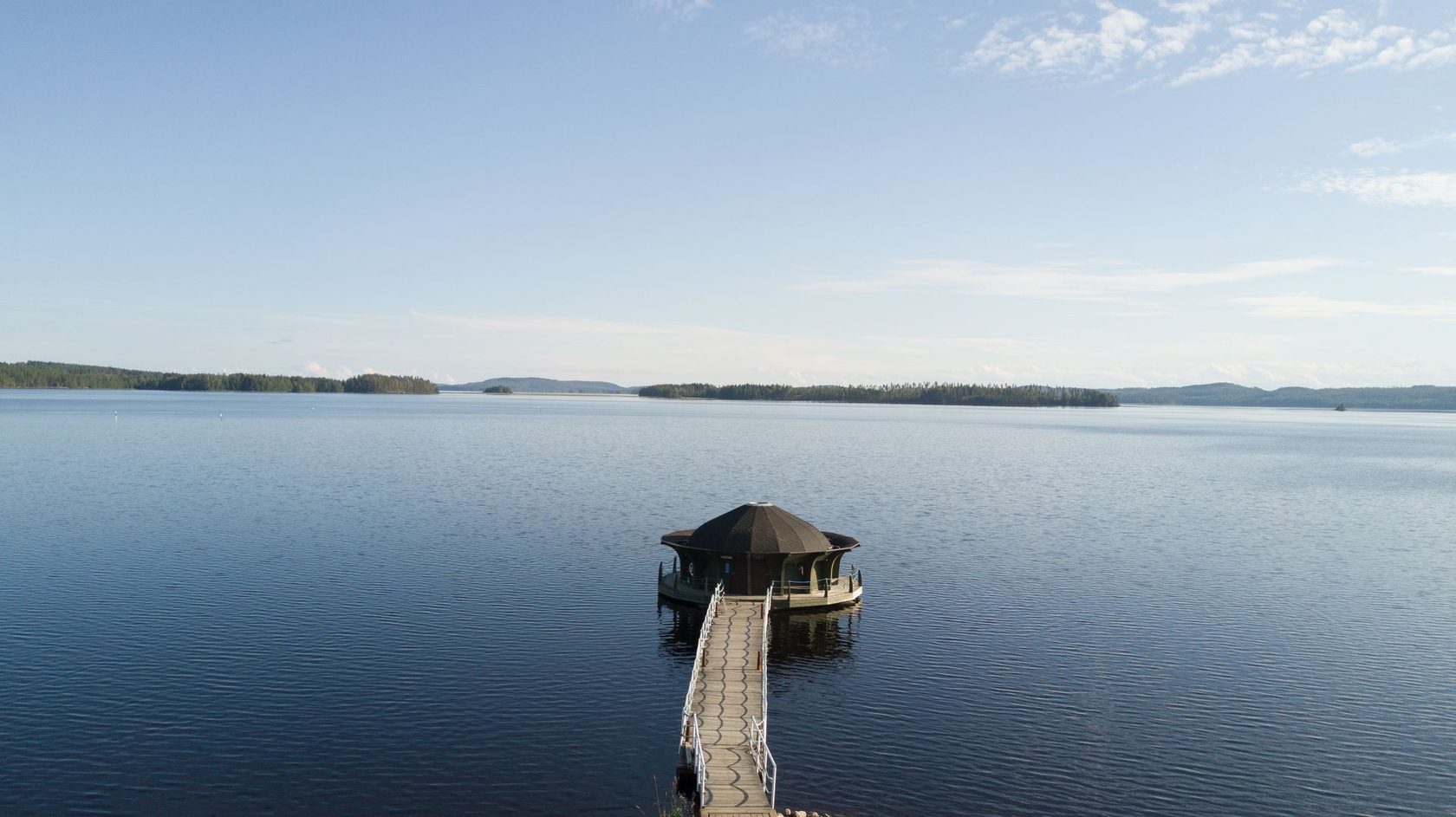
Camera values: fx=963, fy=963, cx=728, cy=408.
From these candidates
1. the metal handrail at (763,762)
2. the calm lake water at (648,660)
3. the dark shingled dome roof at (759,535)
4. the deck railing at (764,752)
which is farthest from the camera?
the dark shingled dome roof at (759,535)

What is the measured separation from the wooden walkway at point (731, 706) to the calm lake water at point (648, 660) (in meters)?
1.53

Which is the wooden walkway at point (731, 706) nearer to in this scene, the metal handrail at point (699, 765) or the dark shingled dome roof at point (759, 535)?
the metal handrail at point (699, 765)

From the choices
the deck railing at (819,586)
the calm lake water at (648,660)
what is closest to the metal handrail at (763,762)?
the calm lake water at (648,660)

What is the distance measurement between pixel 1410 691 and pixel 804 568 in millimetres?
28673

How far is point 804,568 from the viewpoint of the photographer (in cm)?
→ 5538

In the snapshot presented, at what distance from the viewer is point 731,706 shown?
3572cm

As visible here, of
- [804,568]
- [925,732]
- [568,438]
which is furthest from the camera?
[568,438]

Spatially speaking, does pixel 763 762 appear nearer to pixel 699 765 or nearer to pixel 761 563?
pixel 699 765

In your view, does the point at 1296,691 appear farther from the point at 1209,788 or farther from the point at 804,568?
the point at 804,568

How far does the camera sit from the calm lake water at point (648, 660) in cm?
3066

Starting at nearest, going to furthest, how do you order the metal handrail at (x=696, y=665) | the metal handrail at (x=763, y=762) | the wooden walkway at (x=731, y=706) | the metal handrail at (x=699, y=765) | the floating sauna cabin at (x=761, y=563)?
the wooden walkway at (x=731, y=706)
the metal handrail at (x=699, y=765)
the metal handrail at (x=763, y=762)
the metal handrail at (x=696, y=665)
the floating sauna cabin at (x=761, y=563)

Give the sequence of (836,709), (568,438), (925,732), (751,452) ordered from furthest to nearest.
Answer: (568,438) → (751,452) → (836,709) → (925,732)

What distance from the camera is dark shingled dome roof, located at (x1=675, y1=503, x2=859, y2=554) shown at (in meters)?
53.5

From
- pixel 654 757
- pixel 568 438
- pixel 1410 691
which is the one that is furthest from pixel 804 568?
pixel 568 438
